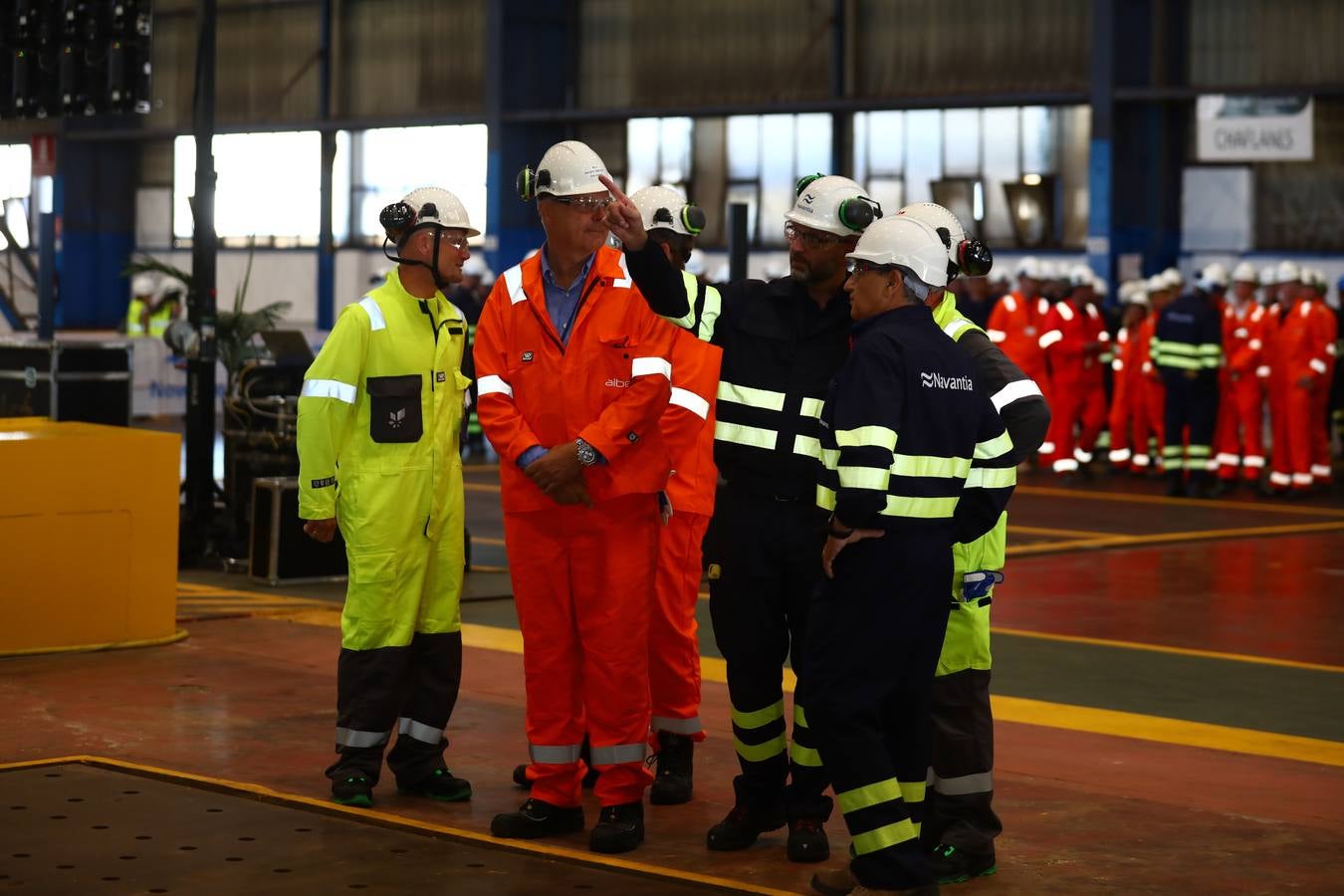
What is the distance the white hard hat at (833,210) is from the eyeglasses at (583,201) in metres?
0.64

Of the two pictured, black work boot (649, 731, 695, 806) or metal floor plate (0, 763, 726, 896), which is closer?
metal floor plate (0, 763, 726, 896)

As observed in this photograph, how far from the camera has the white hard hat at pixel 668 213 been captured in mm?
7414

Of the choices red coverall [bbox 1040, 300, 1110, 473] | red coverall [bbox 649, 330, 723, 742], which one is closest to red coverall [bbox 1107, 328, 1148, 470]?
red coverall [bbox 1040, 300, 1110, 473]

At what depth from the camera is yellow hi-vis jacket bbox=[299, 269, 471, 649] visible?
21.5 feet

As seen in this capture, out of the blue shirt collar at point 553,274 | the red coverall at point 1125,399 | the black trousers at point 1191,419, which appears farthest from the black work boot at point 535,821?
the red coverall at point 1125,399

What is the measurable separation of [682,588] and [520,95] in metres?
26.1

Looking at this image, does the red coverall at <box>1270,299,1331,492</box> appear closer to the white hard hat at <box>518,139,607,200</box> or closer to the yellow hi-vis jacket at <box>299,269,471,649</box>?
the yellow hi-vis jacket at <box>299,269,471,649</box>

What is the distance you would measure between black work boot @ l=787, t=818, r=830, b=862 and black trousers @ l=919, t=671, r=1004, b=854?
31 cm

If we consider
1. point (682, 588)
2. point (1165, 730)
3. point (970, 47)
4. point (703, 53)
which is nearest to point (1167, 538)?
point (1165, 730)

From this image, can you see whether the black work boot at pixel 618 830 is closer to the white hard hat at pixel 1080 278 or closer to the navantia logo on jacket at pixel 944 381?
the navantia logo on jacket at pixel 944 381

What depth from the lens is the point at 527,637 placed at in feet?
20.3

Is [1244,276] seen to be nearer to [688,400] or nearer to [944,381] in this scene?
[688,400]

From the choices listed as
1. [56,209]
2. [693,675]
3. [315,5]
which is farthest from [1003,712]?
[56,209]

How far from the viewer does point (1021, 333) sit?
67.9 ft
